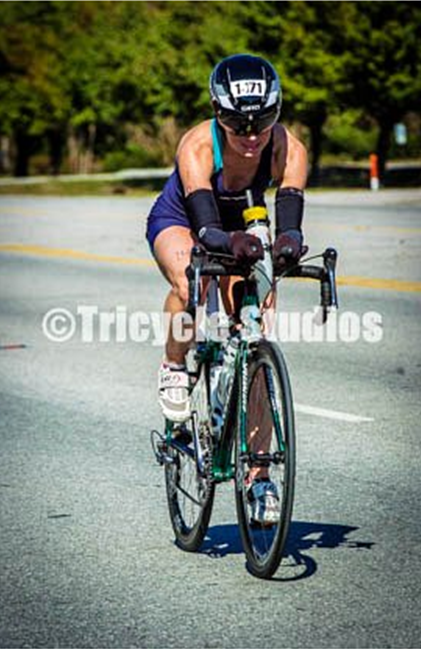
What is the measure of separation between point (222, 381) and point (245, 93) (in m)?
1.00

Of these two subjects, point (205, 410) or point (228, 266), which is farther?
point (205, 410)

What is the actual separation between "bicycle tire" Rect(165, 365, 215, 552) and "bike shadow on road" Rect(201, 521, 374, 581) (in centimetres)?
9

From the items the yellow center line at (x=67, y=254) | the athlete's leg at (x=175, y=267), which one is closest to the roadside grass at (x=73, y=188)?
the yellow center line at (x=67, y=254)

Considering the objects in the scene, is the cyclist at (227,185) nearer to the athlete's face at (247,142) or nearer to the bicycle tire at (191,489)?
the athlete's face at (247,142)

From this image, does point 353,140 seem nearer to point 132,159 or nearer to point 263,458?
point 132,159

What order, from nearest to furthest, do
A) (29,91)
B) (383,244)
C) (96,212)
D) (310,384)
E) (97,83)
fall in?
(310,384)
(383,244)
(96,212)
(97,83)
(29,91)

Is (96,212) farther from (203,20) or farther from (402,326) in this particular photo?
(203,20)

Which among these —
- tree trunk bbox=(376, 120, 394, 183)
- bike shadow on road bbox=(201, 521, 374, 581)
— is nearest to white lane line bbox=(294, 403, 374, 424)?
bike shadow on road bbox=(201, 521, 374, 581)

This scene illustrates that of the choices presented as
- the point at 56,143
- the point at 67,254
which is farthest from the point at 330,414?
the point at 56,143

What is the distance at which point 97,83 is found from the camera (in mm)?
65938

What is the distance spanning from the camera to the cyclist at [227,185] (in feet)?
17.4

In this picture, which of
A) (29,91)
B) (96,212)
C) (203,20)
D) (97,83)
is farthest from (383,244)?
(29,91)

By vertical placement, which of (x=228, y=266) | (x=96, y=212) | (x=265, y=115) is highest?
(x=265, y=115)

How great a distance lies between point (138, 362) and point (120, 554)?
510cm
